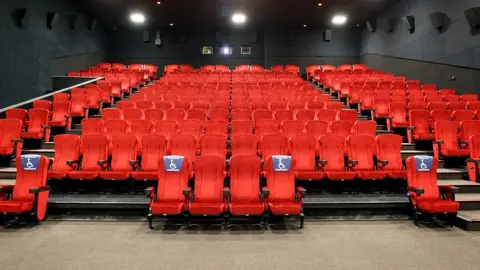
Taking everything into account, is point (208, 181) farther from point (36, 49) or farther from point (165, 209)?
point (36, 49)

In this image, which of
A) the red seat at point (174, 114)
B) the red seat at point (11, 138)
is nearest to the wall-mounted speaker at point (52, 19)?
the red seat at point (11, 138)

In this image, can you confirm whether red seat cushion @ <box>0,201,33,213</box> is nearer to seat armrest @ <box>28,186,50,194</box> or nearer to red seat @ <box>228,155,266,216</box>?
seat armrest @ <box>28,186,50,194</box>

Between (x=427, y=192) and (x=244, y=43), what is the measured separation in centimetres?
925

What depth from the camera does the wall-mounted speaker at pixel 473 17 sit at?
5801mm

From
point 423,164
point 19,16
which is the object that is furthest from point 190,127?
point 19,16

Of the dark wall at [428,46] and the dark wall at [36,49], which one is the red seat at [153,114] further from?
the dark wall at [428,46]

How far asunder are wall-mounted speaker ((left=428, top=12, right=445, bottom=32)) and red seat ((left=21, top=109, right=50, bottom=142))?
8.02 m

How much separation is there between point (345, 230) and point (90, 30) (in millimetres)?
10201

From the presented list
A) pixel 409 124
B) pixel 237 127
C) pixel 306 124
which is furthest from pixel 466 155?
pixel 237 127

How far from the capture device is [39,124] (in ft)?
13.8

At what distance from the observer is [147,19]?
10.1m

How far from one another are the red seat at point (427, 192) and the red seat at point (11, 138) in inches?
168

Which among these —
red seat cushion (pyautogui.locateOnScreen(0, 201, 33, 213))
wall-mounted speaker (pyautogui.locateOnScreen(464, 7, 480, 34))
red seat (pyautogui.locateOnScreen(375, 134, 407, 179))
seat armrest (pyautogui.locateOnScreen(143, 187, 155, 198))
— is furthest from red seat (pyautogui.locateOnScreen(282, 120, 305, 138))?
wall-mounted speaker (pyautogui.locateOnScreen(464, 7, 480, 34))

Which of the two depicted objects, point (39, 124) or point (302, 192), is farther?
point (39, 124)
